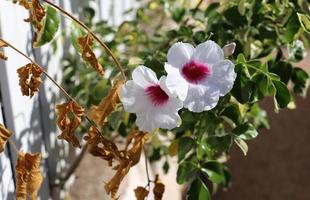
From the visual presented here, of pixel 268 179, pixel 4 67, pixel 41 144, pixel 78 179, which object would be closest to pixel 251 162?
pixel 268 179

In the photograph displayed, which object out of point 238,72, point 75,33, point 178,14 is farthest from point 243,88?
point 178,14

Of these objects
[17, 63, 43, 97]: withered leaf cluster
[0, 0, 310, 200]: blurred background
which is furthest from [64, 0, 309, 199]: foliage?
[17, 63, 43, 97]: withered leaf cluster

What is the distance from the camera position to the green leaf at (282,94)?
1.12m

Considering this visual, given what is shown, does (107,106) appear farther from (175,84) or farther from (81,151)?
(81,151)

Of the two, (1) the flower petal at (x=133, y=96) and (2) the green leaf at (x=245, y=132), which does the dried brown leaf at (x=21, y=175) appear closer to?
(1) the flower petal at (x=133, y=96)

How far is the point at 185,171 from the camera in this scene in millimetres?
1273

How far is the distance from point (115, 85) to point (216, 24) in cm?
36

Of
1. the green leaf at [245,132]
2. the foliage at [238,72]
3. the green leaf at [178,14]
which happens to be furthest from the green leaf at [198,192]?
the green leaf at [178,14]

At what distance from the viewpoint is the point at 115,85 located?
43.0 inches

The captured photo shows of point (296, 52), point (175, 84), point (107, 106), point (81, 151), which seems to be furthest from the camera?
point (81, 151)

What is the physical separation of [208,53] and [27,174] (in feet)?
1.23

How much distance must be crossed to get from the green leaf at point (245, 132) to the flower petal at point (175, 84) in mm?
310

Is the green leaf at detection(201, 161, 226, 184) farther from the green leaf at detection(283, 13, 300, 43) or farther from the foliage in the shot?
the green leaf at detection(283, 13, 300, 43)

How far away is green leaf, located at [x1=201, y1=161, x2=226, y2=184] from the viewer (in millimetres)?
1279
